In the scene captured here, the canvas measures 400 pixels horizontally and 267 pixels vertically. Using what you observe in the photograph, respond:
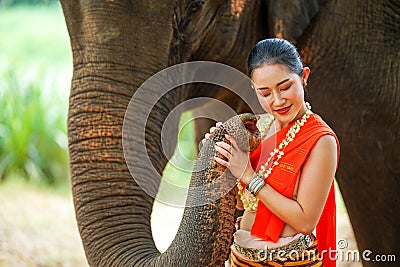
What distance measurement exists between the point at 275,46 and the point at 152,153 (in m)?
0.62

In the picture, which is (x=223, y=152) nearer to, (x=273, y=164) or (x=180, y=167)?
(x=273, y=164)

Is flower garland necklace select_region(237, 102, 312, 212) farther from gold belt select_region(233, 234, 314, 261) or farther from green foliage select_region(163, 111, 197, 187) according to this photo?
green foliage select_region(163, 111, 197, 187)

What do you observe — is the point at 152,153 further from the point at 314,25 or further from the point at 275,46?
the point at 314,25

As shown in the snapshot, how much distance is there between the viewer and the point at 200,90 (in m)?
2.87

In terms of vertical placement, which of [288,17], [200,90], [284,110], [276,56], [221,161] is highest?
[288,17]

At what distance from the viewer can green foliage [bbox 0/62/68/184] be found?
7691 mm

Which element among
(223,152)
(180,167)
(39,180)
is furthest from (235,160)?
(39,180)

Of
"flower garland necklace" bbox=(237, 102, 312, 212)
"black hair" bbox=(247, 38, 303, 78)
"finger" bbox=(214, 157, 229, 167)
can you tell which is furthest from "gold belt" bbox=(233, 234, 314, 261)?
"black hair" bbox=(247, 38, 303, 78)

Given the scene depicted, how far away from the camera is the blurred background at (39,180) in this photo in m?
5.14

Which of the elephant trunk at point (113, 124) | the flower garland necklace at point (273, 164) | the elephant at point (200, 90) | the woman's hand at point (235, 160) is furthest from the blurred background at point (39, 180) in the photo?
the woman's hand at point (235, 160)

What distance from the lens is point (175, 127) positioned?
2.75 meters

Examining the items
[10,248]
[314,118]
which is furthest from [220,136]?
[10,248]

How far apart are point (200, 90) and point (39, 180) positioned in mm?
5063

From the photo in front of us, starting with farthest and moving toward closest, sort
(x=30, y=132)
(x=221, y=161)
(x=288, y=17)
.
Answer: (x=30, y=132) < (x=288, y=17) < (x=221, y=161)
